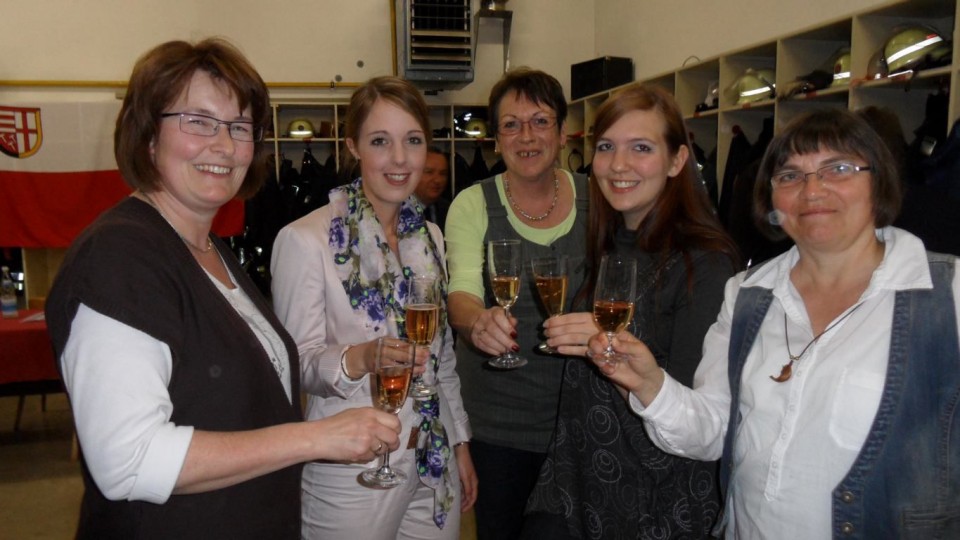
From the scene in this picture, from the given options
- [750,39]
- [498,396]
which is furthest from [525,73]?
[750,39]

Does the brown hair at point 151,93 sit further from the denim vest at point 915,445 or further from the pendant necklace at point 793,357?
the denim vest at point 915,445

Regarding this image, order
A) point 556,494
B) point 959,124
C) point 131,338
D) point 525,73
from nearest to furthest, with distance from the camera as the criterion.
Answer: point 131,338 → point 556,494 → point 525,73 → point 959,124

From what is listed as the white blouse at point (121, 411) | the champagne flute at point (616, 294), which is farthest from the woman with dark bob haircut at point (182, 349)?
the champagne flute at point (616, 294)

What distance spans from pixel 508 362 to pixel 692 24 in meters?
5.33

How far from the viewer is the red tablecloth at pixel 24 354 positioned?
420 cm

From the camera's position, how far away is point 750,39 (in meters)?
5.35

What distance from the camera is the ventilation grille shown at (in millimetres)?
7160

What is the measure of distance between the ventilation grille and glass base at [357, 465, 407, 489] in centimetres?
629

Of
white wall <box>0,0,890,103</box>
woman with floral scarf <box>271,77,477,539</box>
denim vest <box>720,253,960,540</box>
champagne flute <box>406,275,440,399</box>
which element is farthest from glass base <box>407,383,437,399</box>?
white wall <box>0,0,890,103</box>

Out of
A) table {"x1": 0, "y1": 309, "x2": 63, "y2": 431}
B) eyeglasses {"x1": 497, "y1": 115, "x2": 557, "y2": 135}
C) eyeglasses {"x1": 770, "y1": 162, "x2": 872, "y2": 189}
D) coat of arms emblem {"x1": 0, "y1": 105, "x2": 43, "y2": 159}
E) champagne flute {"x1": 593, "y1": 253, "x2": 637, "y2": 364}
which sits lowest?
table {"x1": 0, "y1": 309, "x2": 63, "y2": 431}

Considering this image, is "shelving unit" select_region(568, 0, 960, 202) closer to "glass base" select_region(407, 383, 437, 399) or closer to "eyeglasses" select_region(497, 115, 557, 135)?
"eyeglasses" select_region(497, 115, 557, 135)

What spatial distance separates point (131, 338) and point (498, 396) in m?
1.17

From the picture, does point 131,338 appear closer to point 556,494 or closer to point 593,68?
point 556,494

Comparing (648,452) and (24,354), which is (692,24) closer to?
(648,452)
